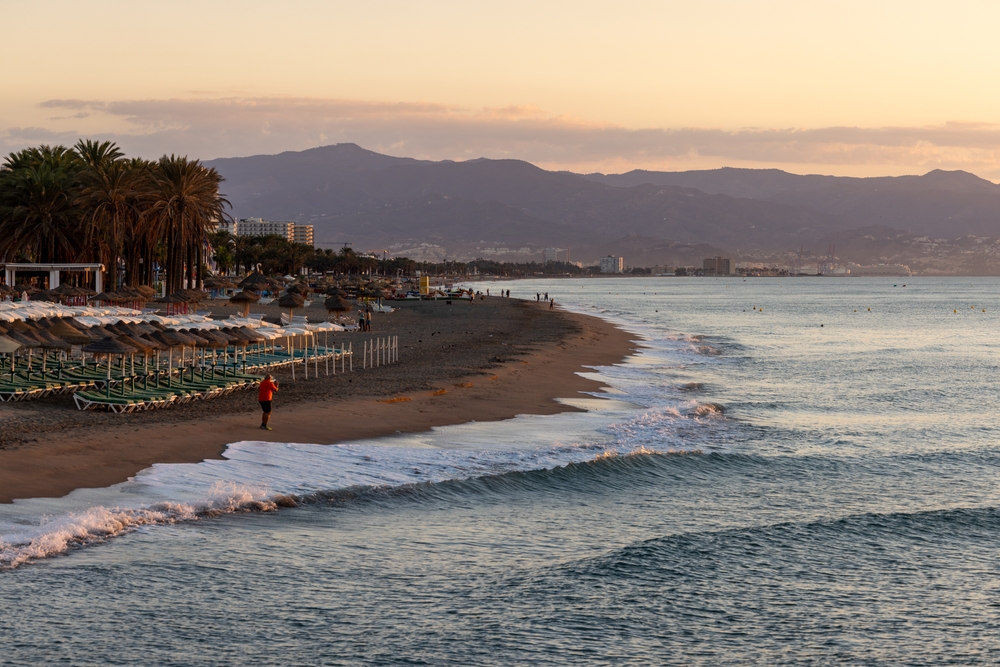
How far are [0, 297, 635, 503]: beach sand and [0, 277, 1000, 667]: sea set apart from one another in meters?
1.00

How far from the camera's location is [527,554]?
15.4 meters

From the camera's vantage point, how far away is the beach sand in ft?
61.0

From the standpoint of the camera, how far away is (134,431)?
21.7 meters

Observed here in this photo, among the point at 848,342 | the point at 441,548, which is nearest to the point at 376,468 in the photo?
the point at 441,548

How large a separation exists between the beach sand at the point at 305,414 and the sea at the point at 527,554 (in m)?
1.00

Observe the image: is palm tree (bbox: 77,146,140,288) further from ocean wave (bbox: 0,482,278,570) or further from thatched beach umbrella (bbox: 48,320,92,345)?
ocean wave (bbox: 0,482,278,570)

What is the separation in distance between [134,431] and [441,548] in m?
9.56

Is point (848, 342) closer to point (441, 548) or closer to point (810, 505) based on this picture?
point (810, 505)

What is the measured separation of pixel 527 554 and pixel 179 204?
197 feet

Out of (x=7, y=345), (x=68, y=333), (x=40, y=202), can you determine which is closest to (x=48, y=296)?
(x=40, y=202)

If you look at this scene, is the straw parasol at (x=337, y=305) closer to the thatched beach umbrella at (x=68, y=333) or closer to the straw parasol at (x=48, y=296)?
the straw parasol at (x=48, y=296)

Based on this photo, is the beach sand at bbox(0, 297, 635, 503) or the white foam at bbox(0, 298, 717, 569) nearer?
the white foam at bbox(0, 298, 717, 569)

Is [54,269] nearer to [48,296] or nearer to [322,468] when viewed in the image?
[48,296]

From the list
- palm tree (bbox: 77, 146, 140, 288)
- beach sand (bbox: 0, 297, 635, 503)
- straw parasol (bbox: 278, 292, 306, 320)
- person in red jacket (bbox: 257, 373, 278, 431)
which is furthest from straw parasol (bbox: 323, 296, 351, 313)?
person in red jacket (bbox: 257, 373, 278, 431)
